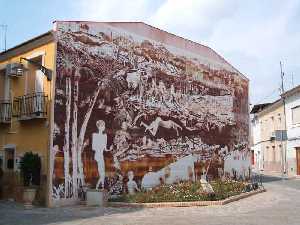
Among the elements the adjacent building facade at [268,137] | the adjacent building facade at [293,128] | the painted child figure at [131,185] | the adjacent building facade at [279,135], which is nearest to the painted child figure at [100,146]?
the painted child figure at [131,185]

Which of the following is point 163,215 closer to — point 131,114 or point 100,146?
point 100,146

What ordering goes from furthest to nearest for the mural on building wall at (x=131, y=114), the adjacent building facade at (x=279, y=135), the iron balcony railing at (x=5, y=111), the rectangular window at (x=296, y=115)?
the adjacent building facade at (x=279, y=135) < the rectangular window at (x=296, y=115) < the iron balcony railing at (x=5, y=111) < the mural on building wall at (x=131, y=114)

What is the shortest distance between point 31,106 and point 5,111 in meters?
2.21

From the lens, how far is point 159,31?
73.9 feet

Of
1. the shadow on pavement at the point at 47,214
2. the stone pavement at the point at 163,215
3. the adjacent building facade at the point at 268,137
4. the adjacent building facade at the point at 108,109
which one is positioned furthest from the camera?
the adjacent building facade at the point at 268,137

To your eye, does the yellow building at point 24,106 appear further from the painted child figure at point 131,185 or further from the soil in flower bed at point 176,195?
the painted child figure at point 131,185

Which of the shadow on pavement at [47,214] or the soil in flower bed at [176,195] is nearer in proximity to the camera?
the shadow on pavement at [47,214]

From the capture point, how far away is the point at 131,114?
20062 millimetres

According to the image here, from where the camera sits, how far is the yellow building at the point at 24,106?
17.0m

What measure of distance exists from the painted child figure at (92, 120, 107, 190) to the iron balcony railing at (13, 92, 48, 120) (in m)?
2.42

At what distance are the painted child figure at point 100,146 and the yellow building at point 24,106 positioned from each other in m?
2.22

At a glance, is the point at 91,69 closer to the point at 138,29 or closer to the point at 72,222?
the point at 138,29

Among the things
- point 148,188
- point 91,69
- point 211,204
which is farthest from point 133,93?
point 211,204

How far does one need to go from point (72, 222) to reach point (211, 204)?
5.98 metres
